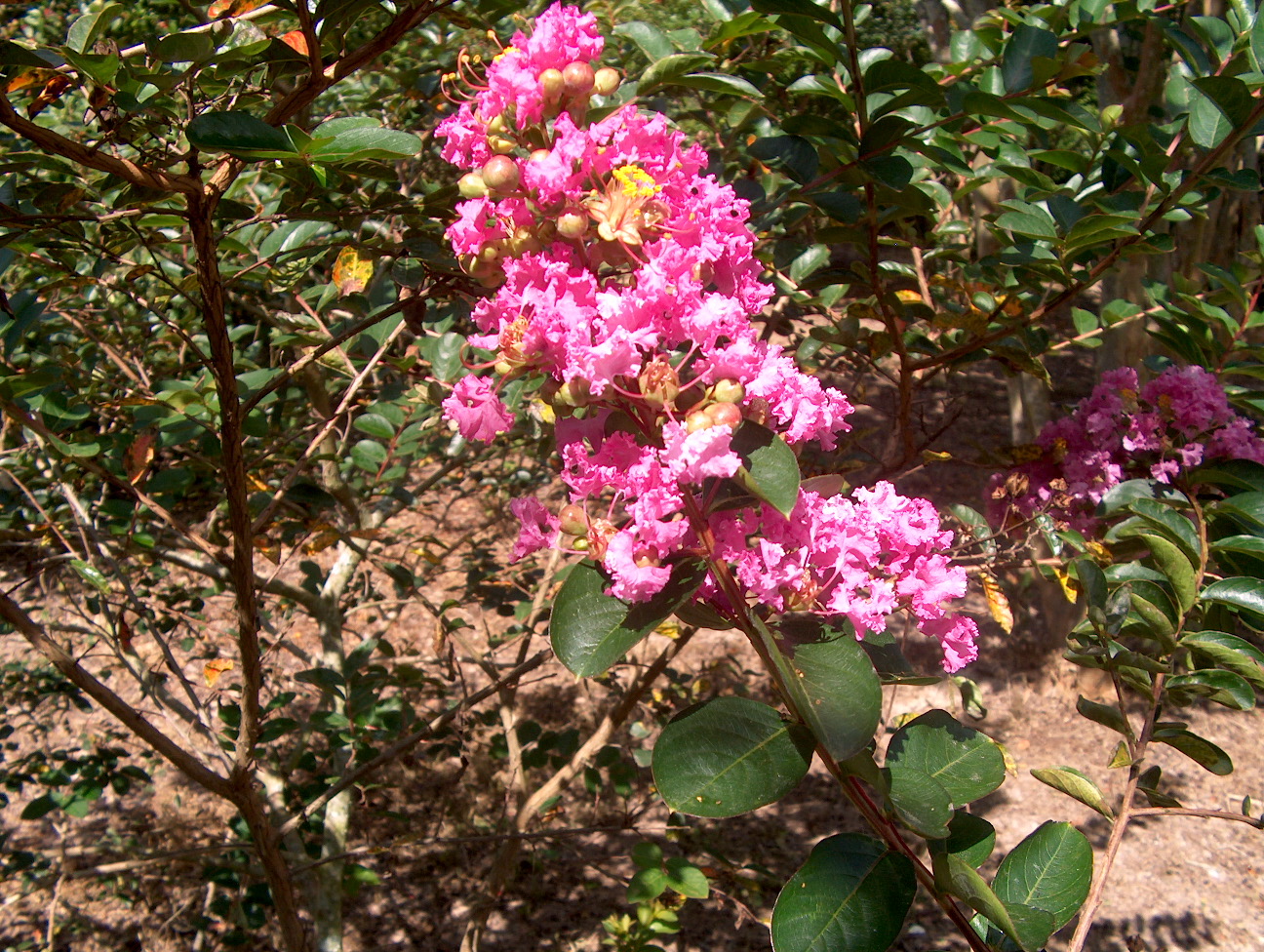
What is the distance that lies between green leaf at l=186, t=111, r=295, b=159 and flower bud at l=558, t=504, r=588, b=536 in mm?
372

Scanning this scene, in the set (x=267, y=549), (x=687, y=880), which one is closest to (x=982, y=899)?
(x=687, y=880)

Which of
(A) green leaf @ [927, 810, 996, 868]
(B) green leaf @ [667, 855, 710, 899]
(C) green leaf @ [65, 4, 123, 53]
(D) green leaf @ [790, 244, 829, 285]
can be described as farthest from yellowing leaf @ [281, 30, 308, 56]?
(B) green leaf @ [667, 855, 710, 899]

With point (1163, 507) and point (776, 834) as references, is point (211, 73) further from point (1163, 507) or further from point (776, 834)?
point (776, 834)

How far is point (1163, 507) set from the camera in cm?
112

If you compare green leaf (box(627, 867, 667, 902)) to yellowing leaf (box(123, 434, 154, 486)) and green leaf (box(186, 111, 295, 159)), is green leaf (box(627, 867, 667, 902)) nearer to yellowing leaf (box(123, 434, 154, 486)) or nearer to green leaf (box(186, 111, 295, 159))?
yellowing leaf (box(123, 434, 154, 486))

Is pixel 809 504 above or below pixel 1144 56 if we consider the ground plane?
above

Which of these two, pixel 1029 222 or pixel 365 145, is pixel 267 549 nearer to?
pixel 365 145

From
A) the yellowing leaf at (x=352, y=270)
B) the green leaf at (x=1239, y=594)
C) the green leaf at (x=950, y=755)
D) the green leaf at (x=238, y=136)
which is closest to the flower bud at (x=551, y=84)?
the green leaf at (x=238, y=136)

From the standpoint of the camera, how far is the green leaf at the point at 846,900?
2.11ft

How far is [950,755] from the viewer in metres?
0.78

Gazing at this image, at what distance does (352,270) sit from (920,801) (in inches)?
34.4

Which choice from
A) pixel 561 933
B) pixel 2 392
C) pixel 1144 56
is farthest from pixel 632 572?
pixel 1144 56

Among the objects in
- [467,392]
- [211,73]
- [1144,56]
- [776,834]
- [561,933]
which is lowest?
[776,834]

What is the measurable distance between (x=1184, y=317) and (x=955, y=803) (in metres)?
1.05
